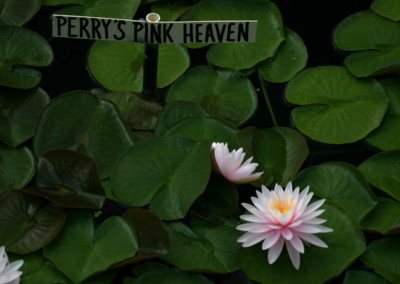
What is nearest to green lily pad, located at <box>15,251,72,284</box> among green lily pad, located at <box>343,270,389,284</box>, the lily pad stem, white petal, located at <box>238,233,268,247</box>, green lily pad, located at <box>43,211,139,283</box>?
green lily pad, located at <box>43,211,139,283</box>

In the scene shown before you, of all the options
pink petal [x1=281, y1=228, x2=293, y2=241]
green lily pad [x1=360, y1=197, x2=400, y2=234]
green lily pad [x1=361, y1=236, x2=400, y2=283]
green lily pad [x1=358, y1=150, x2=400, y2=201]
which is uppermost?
pink petal [x1=281, y1=228, x2=293, y2=241]

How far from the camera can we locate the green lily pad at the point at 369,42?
176cm

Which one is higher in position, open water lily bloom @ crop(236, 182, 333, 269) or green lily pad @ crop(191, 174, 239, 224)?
open water lily bloom @ crop(236, 182, 333, 269)

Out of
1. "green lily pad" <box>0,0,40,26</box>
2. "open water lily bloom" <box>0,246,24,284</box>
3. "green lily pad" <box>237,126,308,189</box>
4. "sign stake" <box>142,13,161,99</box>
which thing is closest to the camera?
"open water lily bloom" <box>0,246,24,284</box>

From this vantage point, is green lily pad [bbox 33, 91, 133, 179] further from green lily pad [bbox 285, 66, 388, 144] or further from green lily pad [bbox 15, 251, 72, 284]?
green lily pad [bbox 285, 66, 388, 144]

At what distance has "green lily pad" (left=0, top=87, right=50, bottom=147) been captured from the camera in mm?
1557

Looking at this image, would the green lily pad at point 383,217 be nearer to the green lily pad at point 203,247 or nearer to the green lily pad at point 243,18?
the green lily pad at point 203,247

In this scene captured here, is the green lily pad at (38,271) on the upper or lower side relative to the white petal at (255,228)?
lower

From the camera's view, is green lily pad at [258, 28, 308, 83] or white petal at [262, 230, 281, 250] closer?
white petal at [262, 230, 281, 250]

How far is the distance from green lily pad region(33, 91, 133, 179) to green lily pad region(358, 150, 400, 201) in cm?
67

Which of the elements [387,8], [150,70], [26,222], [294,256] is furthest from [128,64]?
[387,8]

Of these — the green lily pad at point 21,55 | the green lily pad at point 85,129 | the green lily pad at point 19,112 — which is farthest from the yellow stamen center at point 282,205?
the green lily pad at point 21,55

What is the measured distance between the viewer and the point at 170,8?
1.94 metres

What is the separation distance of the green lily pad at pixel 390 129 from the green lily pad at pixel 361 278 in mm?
423
